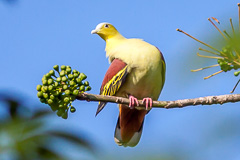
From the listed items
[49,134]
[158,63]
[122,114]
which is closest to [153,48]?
[158,63]

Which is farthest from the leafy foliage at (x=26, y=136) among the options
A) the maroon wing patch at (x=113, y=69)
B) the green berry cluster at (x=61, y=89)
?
the maroon wing patch at (x=113, y=69)

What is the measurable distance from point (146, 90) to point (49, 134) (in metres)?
2.86

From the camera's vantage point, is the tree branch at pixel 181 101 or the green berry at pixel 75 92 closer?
the green berry at pixel 75 92

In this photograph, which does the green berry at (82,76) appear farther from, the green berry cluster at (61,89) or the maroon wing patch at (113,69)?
the maroon wing patch at (113,69)

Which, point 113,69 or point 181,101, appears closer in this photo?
point 181,101

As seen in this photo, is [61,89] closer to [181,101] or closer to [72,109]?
[72,109]

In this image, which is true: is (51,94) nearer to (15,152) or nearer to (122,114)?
(15,152)

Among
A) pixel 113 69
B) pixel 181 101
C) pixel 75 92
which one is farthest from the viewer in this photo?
pixel 113 69

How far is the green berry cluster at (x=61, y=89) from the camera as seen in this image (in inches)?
89.3

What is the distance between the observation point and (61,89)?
2.33m

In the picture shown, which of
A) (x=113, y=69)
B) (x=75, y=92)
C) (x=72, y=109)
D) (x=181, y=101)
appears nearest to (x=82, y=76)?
(x=75, y=92)

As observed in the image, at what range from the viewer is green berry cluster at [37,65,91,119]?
2.27 metres

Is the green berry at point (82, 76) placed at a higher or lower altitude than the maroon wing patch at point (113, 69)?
lower

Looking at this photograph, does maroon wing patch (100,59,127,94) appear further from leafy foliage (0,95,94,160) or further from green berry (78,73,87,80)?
leafy foliage (0,95,94,160)
